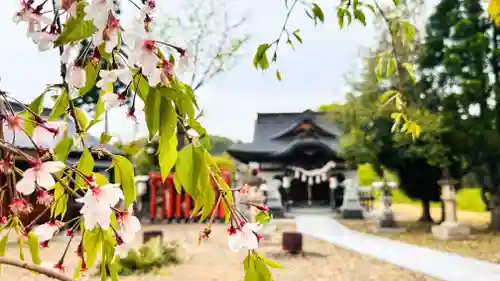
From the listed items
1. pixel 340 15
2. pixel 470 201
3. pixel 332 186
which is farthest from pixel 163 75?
pixel 470 201

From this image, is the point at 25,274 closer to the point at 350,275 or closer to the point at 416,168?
the point at 350,275

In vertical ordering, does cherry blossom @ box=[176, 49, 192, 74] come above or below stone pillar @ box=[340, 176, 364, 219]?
above

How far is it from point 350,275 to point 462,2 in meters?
7.16

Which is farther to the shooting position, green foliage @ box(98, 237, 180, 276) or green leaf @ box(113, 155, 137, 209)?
green foliage @ box(98, 237, 180, 276)

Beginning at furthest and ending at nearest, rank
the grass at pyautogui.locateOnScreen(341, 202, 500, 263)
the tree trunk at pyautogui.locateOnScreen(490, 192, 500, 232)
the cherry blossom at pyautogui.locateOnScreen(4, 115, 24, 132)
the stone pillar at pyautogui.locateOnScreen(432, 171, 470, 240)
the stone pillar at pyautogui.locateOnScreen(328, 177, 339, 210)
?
1. the stone pillar at pyautogui.locateOnScreen(328, 177, 339, 210)
2. the tree trunk at pyautogui.locateOnScreen(490, 192, 500, 232)
3. the stone pillar at pyautogui.locateOnScreen(432, 171, 470, 240)
4. the grass at pyautogui.locateOnScreen(341, 202, 500, 263)
5. the cherry blossom at pyautogui.locateOnScreen(4, 115, 24, 132)

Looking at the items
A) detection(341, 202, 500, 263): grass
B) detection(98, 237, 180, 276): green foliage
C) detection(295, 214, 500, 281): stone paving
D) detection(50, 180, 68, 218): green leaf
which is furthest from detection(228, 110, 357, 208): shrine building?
detection(50, 180, 68, 218): green leaf

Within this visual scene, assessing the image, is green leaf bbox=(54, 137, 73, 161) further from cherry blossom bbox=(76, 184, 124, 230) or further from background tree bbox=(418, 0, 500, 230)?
background tree bbox=(418, 0, 500, 230)

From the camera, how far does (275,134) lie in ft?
60.6

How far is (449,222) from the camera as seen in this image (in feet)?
29.7

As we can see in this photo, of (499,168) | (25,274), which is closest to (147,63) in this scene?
(25,274)

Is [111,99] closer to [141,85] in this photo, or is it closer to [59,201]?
[141,85]

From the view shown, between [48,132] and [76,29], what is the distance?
174 millimetres

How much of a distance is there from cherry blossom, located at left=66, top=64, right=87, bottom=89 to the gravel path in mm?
3939

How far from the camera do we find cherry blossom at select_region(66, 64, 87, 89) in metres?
0.61
